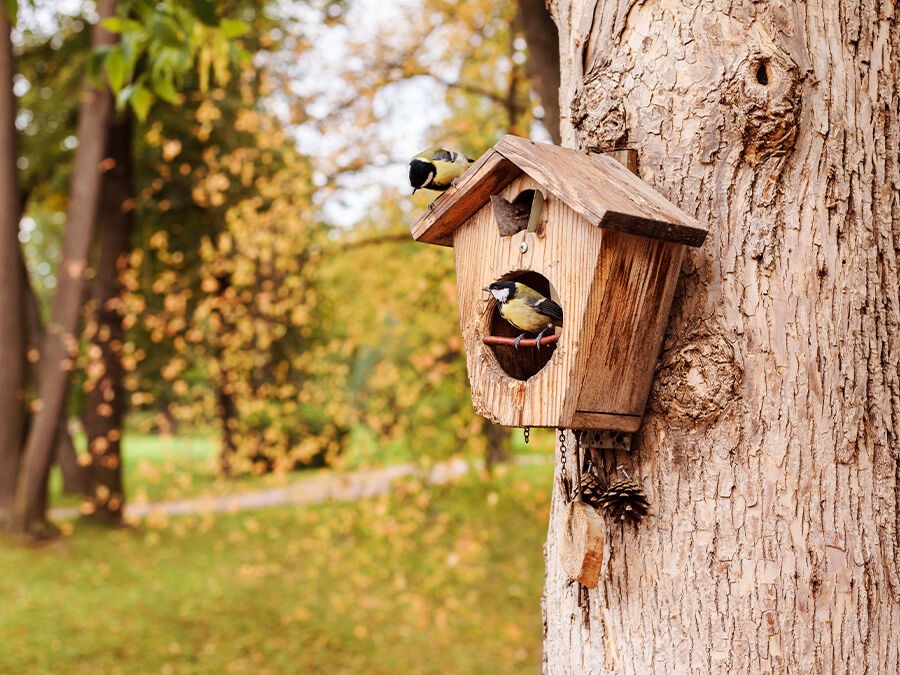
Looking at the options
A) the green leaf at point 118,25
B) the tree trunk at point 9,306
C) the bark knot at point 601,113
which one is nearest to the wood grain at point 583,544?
the bark knot at point 601,113

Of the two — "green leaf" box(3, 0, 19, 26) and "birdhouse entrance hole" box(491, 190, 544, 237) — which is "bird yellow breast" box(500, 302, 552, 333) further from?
"green leaf" box(3, 0, 19, 26)

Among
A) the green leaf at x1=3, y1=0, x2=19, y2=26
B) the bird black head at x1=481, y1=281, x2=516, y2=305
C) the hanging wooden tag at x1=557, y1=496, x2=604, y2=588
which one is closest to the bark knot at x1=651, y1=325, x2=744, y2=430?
the hanging wooden tag at x1=557, y1=496, x2=604, y2=588

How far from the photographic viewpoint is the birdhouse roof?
64.7 inches

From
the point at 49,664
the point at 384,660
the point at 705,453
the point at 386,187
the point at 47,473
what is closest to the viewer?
the point at 705,453

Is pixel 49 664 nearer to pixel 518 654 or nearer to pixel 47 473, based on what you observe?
pixel 47 473

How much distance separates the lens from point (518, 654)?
7441 mm

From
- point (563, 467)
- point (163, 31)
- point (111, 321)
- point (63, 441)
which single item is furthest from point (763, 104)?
point (63, 441)

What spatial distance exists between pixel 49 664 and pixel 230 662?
1415 millimetres

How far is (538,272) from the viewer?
1.90 metres

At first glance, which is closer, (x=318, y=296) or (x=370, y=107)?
(x=370, y=107)

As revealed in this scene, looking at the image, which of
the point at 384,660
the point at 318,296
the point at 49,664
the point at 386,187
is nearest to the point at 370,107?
the point at 386,187

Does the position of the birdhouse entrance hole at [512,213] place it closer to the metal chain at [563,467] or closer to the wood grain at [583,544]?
the metal chain at [563,467]

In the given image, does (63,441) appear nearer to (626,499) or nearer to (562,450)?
(562,450)

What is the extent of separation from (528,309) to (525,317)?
1.0 inches
